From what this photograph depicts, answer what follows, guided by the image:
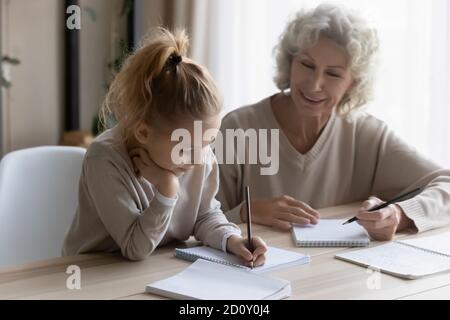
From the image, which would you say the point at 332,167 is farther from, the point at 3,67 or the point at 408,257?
the point at 3,67

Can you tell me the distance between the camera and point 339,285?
1.48 meters

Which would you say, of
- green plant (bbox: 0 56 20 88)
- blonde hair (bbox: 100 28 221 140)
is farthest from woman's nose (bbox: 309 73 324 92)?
green plant (bbox: 0 56 20 88)

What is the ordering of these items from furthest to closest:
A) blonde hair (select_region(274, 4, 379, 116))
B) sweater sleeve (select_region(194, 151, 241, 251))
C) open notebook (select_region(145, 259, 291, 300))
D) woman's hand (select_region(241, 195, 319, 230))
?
1. blonde hair (select_region(274, 4, 379, 116))
2. woman's hand (select_region(241, 195, 319, 230))
3. sweater sleeve (select_region(194, 151, 241, 251))
4. open notebook (select_region(145, 259, 291, 300))

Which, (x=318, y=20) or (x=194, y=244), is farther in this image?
(x=318, y=20)

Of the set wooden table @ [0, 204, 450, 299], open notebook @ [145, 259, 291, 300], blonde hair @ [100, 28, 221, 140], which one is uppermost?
blonde hair @ [100, 28, 221, 140]

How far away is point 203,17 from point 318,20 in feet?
5.06

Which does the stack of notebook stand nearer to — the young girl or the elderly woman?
the young girl

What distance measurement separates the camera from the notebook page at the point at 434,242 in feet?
5.71

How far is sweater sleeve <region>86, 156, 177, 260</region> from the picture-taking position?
1554mm

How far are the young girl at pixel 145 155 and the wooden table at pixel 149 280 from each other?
49 millimetres

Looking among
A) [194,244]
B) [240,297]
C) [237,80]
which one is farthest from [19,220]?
[237,80]

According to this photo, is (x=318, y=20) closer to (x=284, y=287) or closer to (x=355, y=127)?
(x=355, y=127)

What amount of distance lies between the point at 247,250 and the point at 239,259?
0.03 metres

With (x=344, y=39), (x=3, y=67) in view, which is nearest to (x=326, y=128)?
(x=344, y=39)
